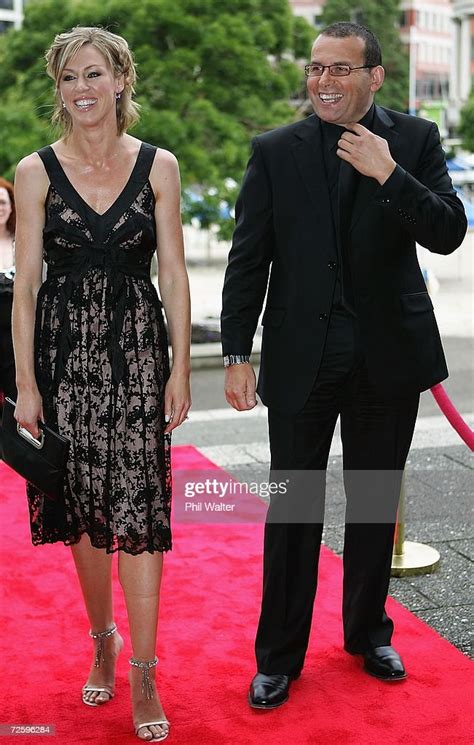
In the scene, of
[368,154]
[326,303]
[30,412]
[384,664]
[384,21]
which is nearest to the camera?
[368,154]

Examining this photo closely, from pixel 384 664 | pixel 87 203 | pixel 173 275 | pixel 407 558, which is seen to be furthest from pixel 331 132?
pixel 407 558

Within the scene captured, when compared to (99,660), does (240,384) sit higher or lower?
higher

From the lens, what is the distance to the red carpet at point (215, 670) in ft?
10.0

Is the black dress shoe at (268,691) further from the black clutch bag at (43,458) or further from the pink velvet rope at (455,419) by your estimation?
the pink velvet rope at (455,419)

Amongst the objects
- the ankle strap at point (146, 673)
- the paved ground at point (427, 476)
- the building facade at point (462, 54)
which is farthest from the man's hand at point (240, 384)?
the building facade at point (462, 54)

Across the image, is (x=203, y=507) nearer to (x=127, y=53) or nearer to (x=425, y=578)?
(x=425, y=578)

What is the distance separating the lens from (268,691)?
3205mm

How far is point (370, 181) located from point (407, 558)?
1.95 meters

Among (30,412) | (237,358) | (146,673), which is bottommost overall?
(146,673)

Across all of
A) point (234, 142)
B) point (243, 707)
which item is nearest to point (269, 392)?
point (243, 707)

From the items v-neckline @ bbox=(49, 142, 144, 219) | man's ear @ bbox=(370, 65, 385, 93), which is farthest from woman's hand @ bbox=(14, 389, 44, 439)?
man's ear @ bbox=(370, 65, 385, 93)

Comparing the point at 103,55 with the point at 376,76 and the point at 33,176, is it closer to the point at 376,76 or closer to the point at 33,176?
the point at 33,176

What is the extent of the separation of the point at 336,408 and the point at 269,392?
21 centimetres

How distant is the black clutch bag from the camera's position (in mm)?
2918
